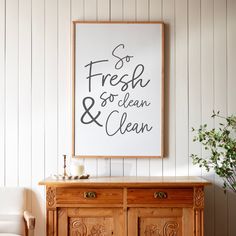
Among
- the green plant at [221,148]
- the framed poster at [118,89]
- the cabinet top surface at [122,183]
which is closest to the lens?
the cabinet top surface at [122,183]

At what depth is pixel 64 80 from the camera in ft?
12.6

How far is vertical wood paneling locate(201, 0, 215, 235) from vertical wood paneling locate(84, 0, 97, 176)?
0.87 m

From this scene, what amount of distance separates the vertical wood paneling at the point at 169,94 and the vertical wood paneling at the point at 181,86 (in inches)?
1.3

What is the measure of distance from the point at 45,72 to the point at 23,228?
1.23m

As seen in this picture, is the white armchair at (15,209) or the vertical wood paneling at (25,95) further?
the vertical wood paneling at (25,95)

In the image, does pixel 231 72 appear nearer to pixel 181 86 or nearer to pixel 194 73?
pixel 194 73

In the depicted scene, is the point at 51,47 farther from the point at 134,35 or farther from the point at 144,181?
the point at 144,181

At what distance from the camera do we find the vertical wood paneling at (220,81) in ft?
12.5

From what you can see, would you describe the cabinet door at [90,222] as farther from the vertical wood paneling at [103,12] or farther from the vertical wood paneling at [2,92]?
the vertical wood paneling at [103,12]

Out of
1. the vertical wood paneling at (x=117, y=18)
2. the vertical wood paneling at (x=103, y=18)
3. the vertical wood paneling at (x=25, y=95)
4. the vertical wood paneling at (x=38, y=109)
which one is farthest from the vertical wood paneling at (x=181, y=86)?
the vertical wood paneling at (x=25, y=95)

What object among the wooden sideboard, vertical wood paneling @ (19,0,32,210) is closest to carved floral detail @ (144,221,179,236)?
the wooden sideboard

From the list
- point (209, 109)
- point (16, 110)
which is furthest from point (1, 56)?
point (209, 109)

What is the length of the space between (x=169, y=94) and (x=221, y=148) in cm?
60

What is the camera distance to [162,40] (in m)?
3.80
